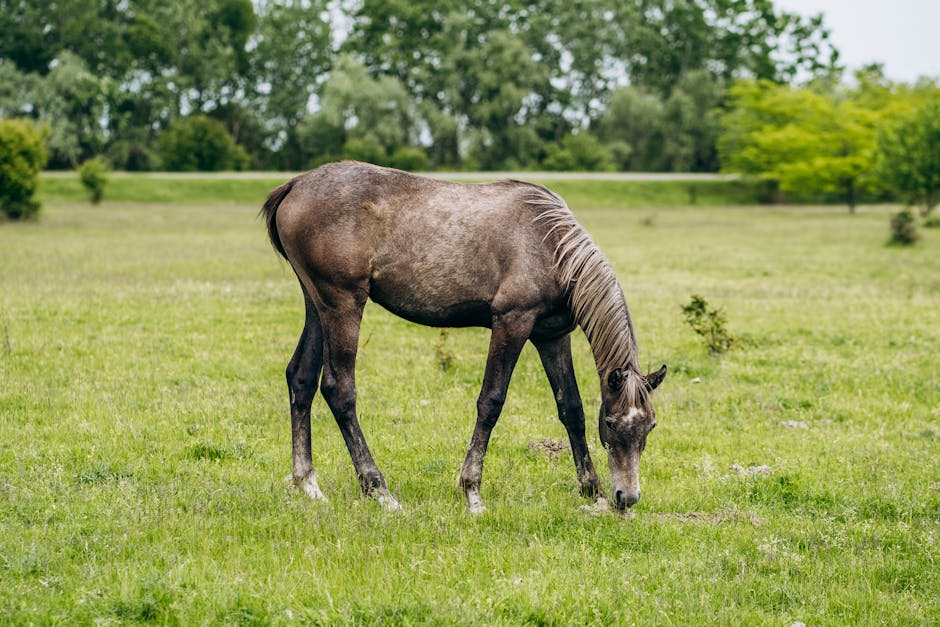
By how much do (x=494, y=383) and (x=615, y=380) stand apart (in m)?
1.02

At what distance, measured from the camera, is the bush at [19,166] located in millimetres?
35188

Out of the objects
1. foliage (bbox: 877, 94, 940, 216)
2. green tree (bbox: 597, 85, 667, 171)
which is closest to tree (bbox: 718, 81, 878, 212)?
green tree (bbox: 597, 85, 667, 171)

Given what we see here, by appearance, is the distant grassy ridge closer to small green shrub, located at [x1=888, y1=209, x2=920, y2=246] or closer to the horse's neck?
small green shrub, located at [x1=888, y1=209, x2=920, y2=246]

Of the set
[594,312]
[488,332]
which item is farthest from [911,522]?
[488,332]

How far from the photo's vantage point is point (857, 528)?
21.5 feet

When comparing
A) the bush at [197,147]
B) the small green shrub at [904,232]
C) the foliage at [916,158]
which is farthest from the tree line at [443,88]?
the small green shrub at [904,232]

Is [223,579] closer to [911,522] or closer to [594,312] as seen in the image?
[594,312]

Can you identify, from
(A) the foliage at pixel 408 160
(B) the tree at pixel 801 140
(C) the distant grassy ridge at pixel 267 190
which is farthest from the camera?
(A) the foliage at pixel 408 160

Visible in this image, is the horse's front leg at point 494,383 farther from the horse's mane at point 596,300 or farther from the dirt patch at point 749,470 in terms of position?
the dirt patch at point 749,470

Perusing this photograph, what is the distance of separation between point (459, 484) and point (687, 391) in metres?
4.78

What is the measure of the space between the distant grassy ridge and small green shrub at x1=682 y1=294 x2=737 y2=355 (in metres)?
43.8

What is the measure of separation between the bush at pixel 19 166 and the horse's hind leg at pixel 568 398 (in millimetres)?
34356

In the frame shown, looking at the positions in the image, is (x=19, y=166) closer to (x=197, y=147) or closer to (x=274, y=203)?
(x=274, y=203)

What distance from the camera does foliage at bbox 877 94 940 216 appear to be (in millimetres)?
40656
